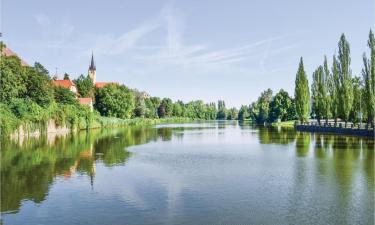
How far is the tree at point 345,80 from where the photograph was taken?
66.6 meters

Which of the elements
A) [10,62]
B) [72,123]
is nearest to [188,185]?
[10,62]

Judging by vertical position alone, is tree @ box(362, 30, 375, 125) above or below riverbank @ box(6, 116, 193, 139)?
above

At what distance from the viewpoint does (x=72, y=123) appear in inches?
3068

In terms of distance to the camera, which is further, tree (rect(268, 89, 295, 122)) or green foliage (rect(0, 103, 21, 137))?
tree (rect(268, 89, 295, 122))

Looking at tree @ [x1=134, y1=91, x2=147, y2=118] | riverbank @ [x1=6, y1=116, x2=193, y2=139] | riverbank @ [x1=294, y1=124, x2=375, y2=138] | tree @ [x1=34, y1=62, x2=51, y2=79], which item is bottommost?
riverbank @ [x1=294, y1=124, x2=375, y2=138]

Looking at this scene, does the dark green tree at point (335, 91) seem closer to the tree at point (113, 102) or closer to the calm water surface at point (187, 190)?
the calm water surface at point (187, 190)

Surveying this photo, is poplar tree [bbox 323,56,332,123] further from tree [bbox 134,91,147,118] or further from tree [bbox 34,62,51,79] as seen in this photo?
tree [bbox 134,91,147,118]

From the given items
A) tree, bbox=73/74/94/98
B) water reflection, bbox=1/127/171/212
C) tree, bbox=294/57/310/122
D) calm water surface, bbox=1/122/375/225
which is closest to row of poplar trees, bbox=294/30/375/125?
tree, bbox=294/57/310/122

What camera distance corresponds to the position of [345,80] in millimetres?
68188

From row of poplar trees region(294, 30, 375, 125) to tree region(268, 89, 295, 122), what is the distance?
109 feet

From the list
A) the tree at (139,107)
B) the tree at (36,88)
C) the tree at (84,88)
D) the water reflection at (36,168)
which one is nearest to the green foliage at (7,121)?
the tree at (36,88)

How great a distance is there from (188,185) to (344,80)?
55.4m

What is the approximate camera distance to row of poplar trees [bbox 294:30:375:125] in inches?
2290

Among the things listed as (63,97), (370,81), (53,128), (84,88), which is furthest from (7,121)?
(84,88)
